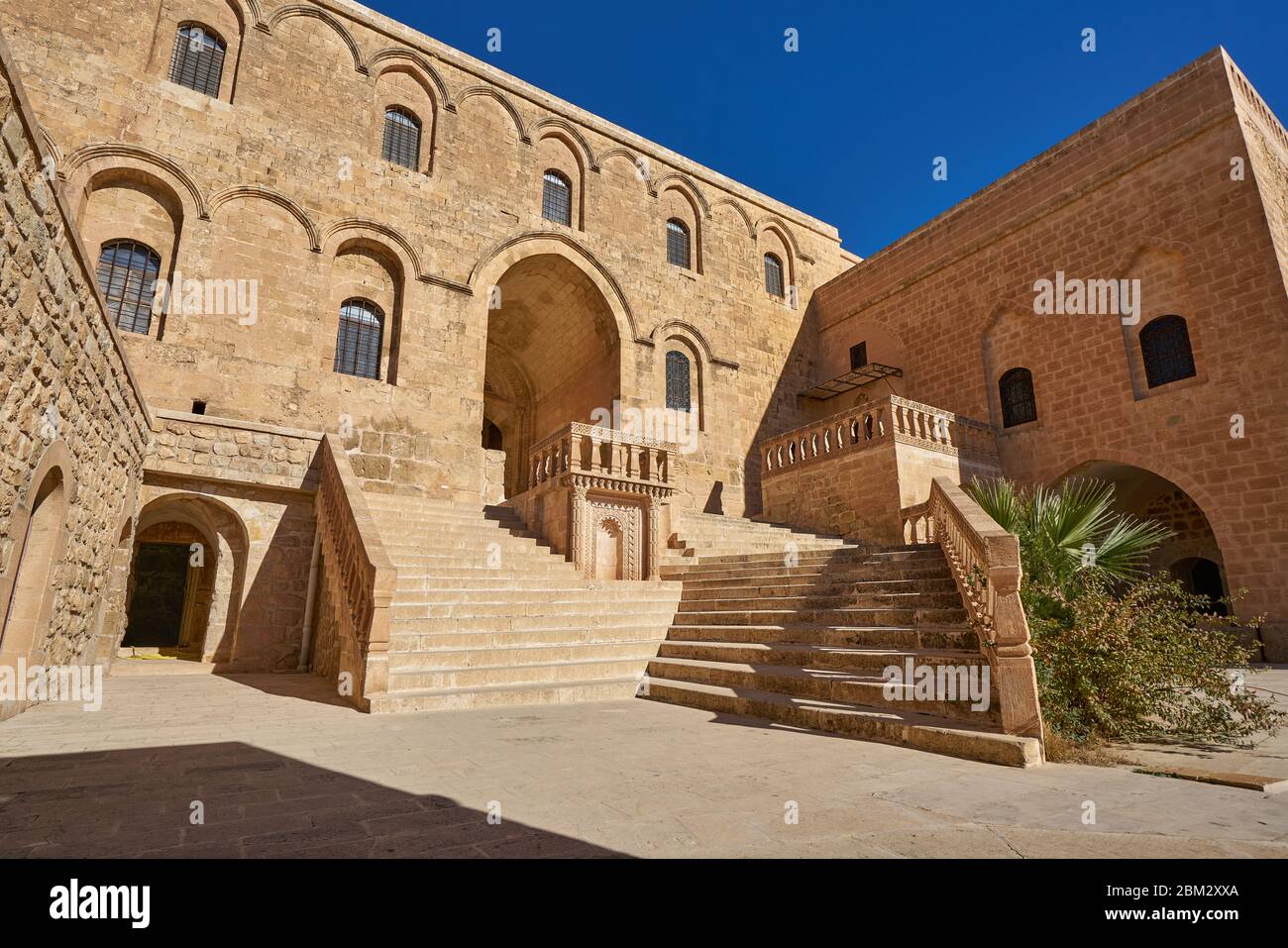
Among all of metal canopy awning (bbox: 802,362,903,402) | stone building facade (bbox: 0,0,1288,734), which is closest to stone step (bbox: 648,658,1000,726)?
stone building facade (bbox: 0,0,1288,734)

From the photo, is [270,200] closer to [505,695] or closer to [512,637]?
[512,637]

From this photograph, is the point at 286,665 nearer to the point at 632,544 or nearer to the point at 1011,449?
the point at 632,544

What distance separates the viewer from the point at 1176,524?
14.4m

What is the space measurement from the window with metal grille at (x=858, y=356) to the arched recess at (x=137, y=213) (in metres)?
16.8

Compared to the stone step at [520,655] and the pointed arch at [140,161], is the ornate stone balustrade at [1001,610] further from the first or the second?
the pointed arch at [140,161]

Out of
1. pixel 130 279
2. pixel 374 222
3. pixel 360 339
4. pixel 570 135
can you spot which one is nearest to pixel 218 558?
pixel 360 339

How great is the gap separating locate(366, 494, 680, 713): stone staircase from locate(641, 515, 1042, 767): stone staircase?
1.76 ft

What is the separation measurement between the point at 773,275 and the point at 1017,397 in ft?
29.2

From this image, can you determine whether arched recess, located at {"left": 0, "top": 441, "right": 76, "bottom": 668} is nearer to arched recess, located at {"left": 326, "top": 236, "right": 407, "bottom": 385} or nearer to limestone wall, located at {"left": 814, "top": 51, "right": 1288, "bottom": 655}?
arched recess, located at {"left": 326, "top": 236, "right": 407, "bottom": 385}

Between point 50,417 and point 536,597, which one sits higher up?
point 50,417

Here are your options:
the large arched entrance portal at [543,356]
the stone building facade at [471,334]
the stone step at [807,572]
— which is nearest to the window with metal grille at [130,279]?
the stone building facade at [471,334]
